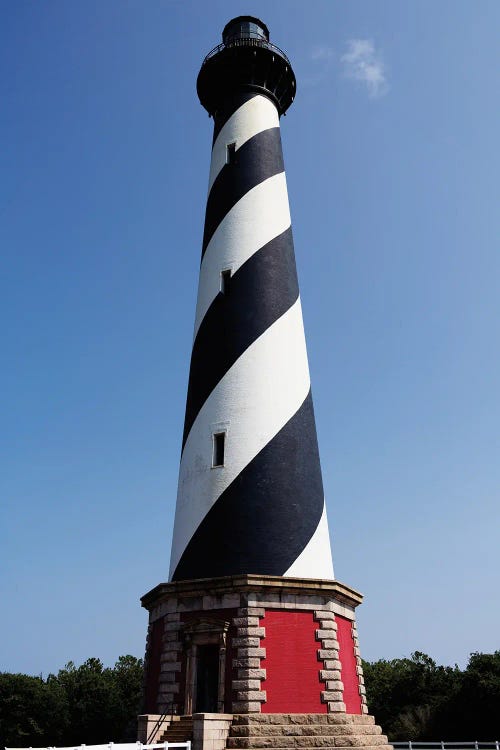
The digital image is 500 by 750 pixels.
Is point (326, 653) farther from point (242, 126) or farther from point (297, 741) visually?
point (242, 126)

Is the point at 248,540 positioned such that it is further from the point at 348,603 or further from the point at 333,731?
the point at 333,731

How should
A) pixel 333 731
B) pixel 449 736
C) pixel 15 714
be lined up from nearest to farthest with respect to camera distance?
pixel 333 731 < pixel 449 736 < pixel 15 714

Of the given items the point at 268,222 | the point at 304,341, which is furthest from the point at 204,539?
the point at 268,222

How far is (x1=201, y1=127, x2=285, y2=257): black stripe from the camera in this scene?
1625cm

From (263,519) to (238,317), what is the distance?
4.62 m

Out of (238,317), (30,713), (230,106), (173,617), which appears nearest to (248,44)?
(230,106)

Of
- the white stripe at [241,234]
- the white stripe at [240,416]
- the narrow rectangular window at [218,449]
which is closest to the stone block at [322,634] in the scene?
the white stripe at [240,416]

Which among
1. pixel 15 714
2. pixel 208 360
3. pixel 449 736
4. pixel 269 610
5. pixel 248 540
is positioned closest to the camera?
pixel 269 610

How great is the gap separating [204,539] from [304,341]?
210 inches

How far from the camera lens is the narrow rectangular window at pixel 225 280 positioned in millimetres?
15173

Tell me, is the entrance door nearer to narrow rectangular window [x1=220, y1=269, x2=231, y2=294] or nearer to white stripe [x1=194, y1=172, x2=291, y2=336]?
white stripe [x1=194, y1=172, x2=291, y2=336]

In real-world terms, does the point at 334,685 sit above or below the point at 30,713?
below

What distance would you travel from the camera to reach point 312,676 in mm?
11289

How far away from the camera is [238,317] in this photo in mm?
14641
